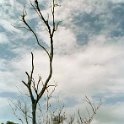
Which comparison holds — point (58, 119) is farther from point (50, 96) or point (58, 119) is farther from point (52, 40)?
point (52, 40)

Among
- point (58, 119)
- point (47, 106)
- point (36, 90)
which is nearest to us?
point (36, 90)

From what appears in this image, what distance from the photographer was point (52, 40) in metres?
15.7

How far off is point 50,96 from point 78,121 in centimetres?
450

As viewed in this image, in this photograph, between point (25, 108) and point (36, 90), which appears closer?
point (36, 90)

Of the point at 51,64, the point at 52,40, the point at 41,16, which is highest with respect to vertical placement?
the point at 41,16

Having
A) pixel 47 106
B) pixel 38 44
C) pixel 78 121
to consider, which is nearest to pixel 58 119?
pixel 78 121

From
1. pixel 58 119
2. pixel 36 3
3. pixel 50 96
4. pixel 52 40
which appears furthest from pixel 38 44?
pixel 58 119

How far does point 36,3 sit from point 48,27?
1.27 m

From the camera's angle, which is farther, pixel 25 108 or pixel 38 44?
pixel 25 108

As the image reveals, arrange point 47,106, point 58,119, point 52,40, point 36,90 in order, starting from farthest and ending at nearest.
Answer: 1. point 58,119
2. point 47,106
3. point 52,40
4. point 36,90

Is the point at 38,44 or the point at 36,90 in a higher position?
the point at 38,44

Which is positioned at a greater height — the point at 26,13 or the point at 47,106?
the point at 26,13

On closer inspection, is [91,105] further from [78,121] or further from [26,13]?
[26,13]

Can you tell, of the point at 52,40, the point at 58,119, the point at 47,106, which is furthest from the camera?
the point at 58,119
